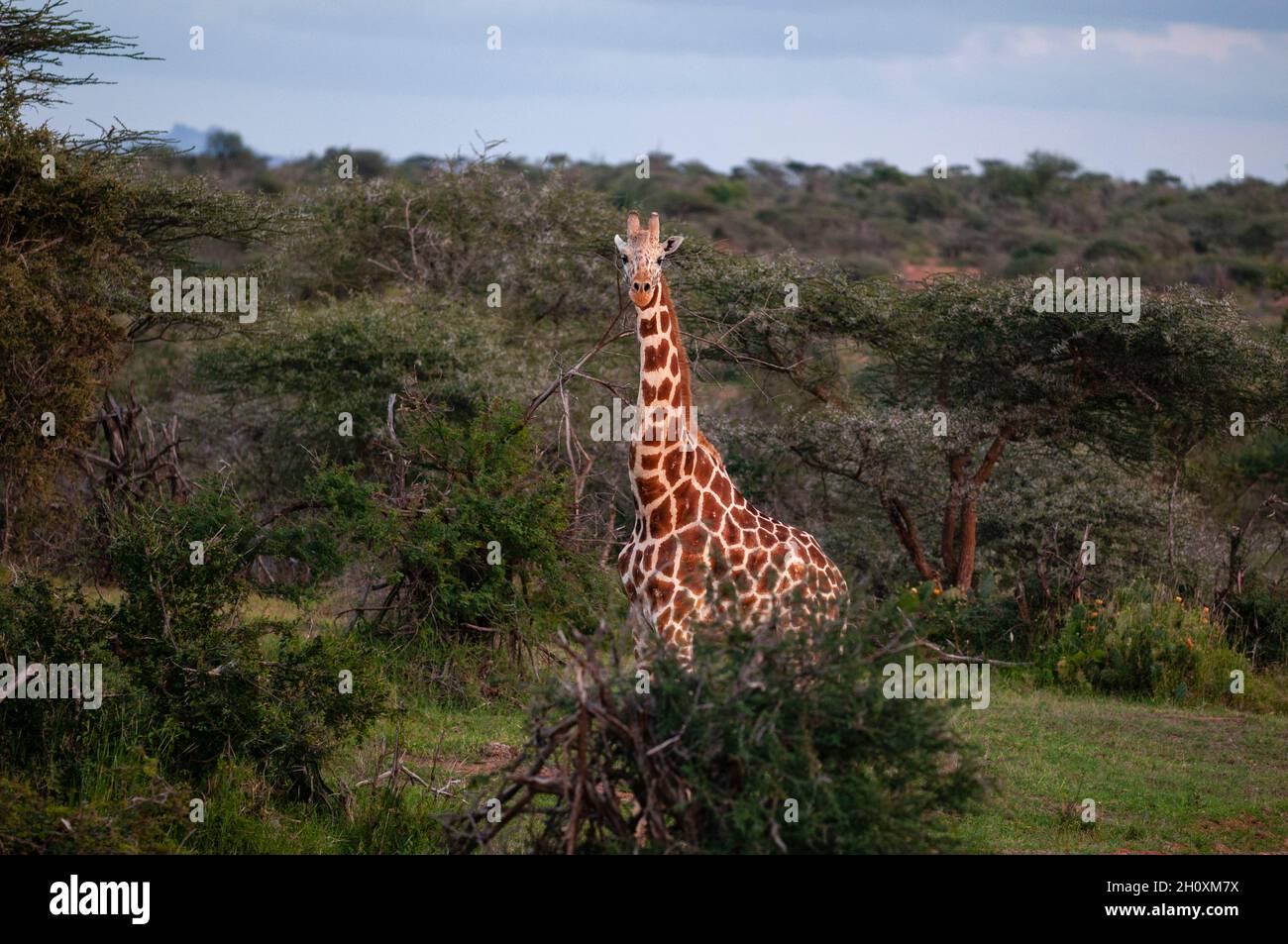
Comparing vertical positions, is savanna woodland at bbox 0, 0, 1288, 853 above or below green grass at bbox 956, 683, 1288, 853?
above

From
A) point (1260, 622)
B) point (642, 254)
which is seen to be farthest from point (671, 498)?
point (1260, 622)

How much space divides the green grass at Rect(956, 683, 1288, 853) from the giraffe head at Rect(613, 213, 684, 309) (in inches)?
110

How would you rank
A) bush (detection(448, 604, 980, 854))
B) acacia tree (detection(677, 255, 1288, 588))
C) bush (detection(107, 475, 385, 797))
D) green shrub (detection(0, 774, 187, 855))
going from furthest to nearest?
A: acacia tree (detection(677, 255, 1288, 588)) → bush (detection(107, 475, 385, 797)) → green shrub (detection(0, 774, 187, 855)) → bush (detection(448, 604, 980, 854))

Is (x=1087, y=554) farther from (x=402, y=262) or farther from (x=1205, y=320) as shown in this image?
(x=402, y=262)

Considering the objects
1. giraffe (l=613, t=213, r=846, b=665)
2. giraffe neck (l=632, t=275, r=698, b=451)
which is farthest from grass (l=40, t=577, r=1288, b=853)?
giraffe neck (l=632, t=275, r=698, b=451)

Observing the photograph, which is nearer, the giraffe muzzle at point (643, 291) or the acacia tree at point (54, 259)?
the giraffe muzzle at point (643, 291)

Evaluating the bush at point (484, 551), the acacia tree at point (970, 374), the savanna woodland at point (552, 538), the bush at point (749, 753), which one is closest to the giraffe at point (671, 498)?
the savanna woodland at point (552, 538)

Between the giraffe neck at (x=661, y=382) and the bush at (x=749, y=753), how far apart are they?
245cm

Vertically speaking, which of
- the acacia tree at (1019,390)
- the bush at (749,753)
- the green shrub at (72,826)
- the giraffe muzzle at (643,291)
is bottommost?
the green shrub at (72,826)

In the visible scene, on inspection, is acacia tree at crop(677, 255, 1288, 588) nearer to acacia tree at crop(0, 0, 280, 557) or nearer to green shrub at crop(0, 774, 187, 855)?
acacia tree at crop(0, 0, 280, 557)

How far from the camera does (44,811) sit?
5328mm

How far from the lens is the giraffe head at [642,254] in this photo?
6.91 metres

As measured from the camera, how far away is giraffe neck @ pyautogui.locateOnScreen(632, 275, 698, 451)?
716cm

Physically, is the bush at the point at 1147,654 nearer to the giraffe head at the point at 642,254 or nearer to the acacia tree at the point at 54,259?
the giraffe head at the point at 642,254
